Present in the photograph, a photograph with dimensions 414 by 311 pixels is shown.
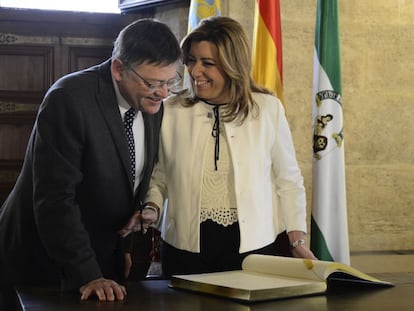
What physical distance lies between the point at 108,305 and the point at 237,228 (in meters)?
0.85

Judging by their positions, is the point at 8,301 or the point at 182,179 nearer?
the point at 8,301

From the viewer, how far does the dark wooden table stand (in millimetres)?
1879

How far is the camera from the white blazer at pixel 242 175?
8.79 feet

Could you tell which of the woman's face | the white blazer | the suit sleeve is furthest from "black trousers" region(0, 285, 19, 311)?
the woman's face

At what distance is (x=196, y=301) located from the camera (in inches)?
77.8

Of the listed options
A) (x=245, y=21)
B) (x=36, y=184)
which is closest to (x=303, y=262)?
(x=36, y=184)

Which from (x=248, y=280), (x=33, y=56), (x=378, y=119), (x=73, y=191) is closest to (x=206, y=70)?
(x=73, y=191)

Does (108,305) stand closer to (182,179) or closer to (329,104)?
(182,179)

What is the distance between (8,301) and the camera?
90.4 inches

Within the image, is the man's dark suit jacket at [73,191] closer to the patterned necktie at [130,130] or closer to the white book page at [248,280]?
the patterned necktie at [130,130]

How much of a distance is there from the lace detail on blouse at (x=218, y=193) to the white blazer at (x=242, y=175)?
0.07 feet

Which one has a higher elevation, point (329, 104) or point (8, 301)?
point (329, 104)

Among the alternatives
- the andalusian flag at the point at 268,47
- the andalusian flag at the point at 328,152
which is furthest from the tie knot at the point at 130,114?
the andalusian flag at the point at 328,152

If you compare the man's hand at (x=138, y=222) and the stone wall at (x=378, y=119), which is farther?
the stone wall at (x=378, y=119)
